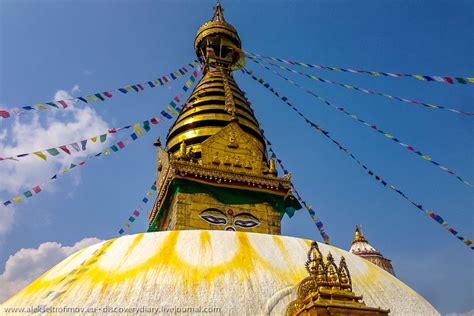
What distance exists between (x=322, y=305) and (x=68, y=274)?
4091mm

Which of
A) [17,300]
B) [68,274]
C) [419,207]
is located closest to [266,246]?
[68,274]

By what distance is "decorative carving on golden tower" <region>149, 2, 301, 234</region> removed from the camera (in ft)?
46.4

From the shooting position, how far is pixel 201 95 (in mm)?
18328

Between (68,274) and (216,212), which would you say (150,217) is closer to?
(216,212)

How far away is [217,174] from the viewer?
14.4 metres

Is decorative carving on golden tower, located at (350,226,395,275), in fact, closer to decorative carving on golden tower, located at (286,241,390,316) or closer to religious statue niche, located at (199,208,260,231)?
religious statue niche, located at (199,208,260,231)

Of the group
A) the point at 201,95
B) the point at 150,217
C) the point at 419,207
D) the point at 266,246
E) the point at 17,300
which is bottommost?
the point at 17,300

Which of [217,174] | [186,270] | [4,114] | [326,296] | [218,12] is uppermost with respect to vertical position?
[218,12]

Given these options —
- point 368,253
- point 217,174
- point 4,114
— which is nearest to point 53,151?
point 4,114

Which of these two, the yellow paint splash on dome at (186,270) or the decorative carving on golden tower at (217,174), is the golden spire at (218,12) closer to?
the decorative carving on golden tower at (217,174)

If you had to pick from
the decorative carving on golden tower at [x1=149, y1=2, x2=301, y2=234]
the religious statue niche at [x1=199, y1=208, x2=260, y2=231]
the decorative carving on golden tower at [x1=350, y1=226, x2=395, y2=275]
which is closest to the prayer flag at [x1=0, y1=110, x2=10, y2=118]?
the decorative carving on golden tower at [x1=149, y1=2, x2=301, y2=234]

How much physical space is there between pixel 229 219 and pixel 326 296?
8426 millimetres

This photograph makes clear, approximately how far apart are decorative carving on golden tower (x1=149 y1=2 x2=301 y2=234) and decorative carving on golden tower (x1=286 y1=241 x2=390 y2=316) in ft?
25.1

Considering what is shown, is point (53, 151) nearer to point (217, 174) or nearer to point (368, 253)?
point (217, 174)
